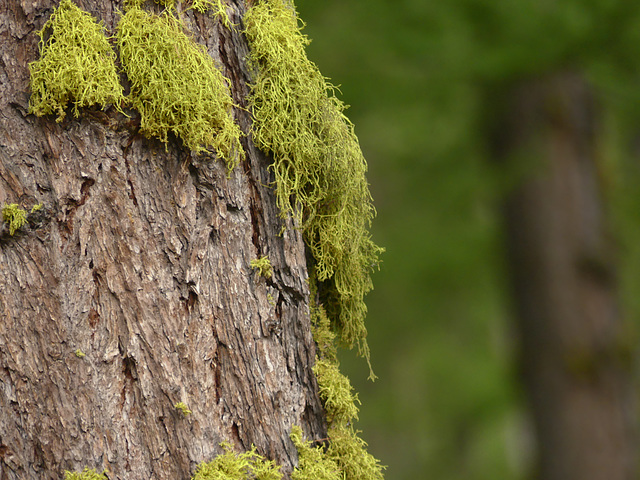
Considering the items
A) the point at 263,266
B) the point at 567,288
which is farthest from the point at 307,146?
the point at 567,288

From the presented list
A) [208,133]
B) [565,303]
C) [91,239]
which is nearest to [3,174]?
[91,239]

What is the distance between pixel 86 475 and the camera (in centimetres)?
102

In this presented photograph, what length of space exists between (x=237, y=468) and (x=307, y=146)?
0.66 meters

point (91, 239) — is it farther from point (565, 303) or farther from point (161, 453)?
point (565, 303)

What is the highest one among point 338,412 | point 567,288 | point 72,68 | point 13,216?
point 567,288

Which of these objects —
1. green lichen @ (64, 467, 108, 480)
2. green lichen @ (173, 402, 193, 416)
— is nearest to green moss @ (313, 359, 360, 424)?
green lichen @ (173, 402, 193, 416)

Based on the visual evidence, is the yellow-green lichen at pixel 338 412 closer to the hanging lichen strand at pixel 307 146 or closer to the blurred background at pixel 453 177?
the hanging lichen strand at pixel 307 146

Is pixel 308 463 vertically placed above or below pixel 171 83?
below

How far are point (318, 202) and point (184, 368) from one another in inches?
18.2

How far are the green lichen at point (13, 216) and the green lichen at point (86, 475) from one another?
45 cm

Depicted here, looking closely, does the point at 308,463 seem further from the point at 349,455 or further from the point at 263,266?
the point at 263,266

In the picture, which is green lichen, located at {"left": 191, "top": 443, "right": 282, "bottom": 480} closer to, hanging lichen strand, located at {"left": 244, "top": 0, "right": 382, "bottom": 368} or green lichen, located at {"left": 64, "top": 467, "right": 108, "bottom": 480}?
green lichen, located at {"left": 64, "top": 467, "right": 108, "bottom": 480}

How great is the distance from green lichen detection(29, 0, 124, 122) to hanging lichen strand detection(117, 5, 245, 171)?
0.04m

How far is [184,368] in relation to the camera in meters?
1.07
